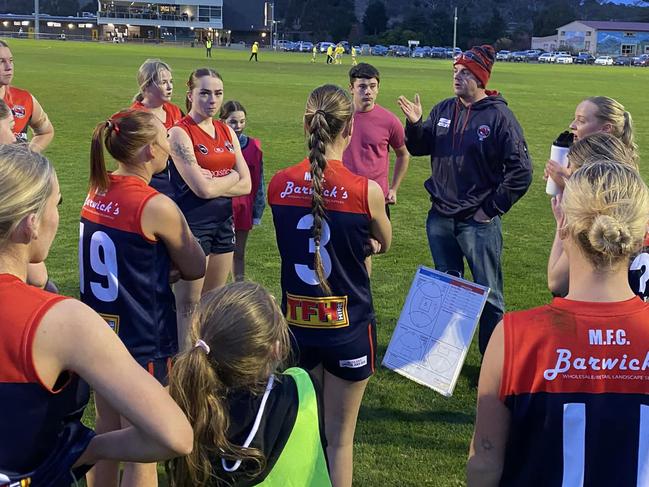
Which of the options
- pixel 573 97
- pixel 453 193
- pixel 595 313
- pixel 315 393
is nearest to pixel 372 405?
pixel 453 193

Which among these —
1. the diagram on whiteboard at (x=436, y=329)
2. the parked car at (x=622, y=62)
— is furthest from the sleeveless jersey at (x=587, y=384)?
the parked car at (x=622, y=62)

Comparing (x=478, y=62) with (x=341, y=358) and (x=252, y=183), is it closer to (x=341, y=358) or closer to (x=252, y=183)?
(x=252, y=183)

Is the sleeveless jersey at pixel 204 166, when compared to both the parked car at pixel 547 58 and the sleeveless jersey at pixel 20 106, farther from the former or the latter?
the parked car at pixel 547 58

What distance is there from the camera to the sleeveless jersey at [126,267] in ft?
10.5

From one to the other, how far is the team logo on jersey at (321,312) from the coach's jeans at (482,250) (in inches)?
84.9

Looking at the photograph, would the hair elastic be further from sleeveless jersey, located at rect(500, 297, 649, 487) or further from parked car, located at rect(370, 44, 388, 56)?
parked car, located at rect(370, 44, 388, 56)

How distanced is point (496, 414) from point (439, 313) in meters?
3.15

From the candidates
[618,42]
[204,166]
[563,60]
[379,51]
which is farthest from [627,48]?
[204,166]

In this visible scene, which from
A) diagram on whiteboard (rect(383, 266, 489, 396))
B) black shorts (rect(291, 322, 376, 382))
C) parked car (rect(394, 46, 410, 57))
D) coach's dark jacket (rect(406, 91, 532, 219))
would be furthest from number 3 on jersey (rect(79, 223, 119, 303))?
parked car (rect(394, 46, 410, 57))

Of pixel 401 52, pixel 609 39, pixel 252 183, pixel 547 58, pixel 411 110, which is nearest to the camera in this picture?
pixel 411 110

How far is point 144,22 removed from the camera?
107 m

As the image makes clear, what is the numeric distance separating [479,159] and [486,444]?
138 inches

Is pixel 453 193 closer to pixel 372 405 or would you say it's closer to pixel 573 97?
pixel 372 405

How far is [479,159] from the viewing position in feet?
17.5
